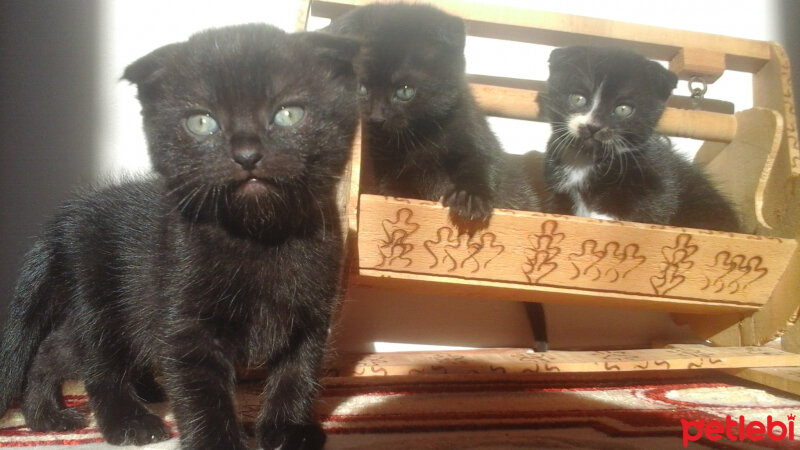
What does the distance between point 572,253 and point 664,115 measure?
0.56 m

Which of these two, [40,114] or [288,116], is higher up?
[288,116]

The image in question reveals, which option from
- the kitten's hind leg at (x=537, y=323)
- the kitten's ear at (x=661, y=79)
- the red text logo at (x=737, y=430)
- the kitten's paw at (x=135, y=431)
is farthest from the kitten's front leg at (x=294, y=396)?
the kitten's ear at (x=661, y=79)

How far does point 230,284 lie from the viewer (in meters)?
0.84

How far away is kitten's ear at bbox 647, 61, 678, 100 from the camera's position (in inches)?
51.9

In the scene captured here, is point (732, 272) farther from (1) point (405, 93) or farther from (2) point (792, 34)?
(2) point (792, 34)

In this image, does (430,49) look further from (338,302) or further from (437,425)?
(437,425)

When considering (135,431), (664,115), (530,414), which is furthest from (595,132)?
(135,431)

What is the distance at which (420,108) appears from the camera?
3.65 feet

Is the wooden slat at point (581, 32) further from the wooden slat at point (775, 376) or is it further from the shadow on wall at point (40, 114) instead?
the wooden slat at point (775, 376)

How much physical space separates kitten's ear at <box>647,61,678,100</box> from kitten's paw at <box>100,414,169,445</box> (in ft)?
3.97

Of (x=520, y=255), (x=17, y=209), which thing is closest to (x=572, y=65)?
(x=520, y=255)

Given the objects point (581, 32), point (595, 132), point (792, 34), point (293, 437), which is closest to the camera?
point (293, 437)

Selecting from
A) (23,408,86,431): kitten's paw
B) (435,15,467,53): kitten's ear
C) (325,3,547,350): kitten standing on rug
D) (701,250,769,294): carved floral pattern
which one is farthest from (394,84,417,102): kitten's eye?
(23,408,86,431): kitten's paw

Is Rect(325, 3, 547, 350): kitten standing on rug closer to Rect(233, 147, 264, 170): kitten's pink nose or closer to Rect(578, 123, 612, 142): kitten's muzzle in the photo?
Rect(578, 123, 612, 142): kitten's muzzle
